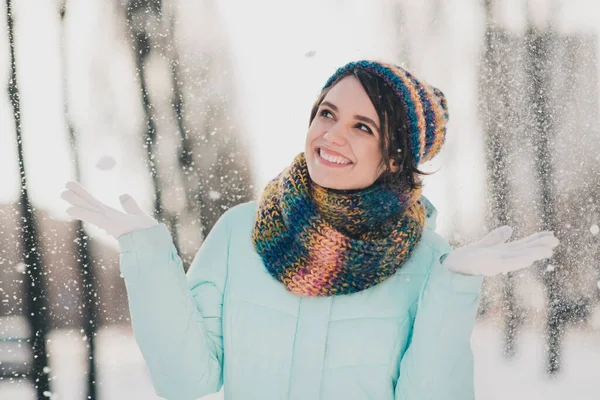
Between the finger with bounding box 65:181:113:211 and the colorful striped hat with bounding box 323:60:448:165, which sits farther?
the colorful striped hat with bounding box 323:60:448:165

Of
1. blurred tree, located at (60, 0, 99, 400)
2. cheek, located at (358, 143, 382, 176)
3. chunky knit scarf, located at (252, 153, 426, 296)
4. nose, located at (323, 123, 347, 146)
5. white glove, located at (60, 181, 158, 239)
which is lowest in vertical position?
blurred tree, located at (60, 0, 99, 400)

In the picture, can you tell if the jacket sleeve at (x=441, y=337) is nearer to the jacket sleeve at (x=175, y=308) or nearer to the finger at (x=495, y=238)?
the finger at (x=495, y=238)

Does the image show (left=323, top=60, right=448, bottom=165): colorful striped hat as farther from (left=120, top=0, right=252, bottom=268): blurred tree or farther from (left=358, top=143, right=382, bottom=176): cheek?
(left=120, top=0, right=252, bottom=268): blurred tree

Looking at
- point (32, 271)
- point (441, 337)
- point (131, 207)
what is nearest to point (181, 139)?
point (32, 271)

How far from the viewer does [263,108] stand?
15.5 feet

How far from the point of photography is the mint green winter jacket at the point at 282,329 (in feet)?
4.01

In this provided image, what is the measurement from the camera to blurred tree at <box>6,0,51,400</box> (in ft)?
13.4

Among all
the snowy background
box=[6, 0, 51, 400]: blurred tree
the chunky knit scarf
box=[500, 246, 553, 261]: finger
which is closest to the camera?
box=[500, 246, 553, 261]: finger

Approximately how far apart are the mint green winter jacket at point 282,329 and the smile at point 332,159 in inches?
9.2

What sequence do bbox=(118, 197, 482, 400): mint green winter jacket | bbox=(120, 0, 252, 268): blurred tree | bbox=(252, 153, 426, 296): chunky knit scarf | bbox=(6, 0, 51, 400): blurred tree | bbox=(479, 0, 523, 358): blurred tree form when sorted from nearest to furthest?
bbox=(118, 197, 482, 400): mint green winter jacket → bbox=(252, 153, 426, 296): chunky knit scarf → bbox=(6, 0, 51, 400): blurred tree → bbox=(120, 0, 252, 268): blurred tree → bbox=(479, 0, 523, 358): blurred tree

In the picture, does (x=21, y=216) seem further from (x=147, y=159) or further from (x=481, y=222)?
(x=481, y=222)

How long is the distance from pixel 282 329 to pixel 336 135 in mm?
393

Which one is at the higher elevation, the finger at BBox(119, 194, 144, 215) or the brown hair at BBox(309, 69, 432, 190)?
the brown hair at BBox(309, 69, 432, 190)

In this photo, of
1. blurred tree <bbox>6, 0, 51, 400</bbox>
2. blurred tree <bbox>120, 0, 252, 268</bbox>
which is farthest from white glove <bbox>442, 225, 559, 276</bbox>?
blurred tree <bbox>6, 0, 51, 400</bbox>
